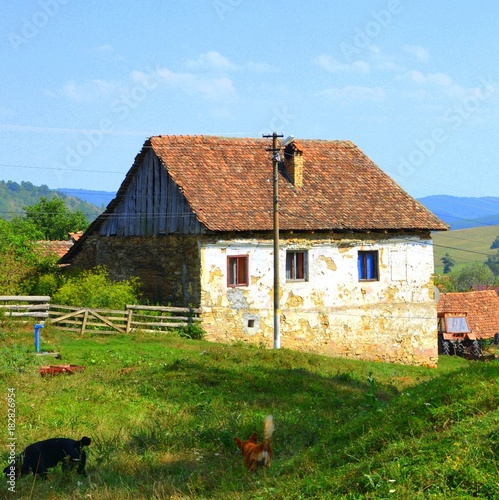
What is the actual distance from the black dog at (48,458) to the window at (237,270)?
17.9 metres

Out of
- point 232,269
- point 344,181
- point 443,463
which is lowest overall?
point 443,463

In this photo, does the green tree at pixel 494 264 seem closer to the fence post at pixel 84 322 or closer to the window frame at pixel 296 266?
the window frame at pixel 296 266

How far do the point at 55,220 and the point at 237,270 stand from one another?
39.9 m

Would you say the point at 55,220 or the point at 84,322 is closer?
the point at 84,322

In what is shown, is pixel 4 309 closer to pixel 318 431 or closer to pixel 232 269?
pixel 232 269

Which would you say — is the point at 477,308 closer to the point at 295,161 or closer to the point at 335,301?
the point at 335,301

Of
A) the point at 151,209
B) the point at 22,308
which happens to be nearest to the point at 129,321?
the point at 22,308

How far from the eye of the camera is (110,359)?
21.6m

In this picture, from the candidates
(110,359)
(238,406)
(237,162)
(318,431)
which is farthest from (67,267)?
(318,431)

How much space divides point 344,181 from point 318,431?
20980 mm

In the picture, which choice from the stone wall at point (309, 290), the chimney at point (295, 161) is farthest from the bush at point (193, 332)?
the chimney at point (295, 161)

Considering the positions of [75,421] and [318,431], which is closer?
[318,431]

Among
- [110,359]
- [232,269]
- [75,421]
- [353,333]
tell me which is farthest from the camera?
[353,333]

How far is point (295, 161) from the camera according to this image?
32031 millimetres
